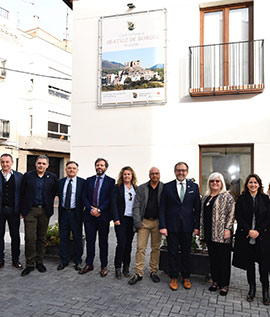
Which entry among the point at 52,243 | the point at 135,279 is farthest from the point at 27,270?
the point at 135,279

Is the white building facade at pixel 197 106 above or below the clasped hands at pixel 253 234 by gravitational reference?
above

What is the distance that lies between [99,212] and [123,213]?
41cm

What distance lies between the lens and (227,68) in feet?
27.8

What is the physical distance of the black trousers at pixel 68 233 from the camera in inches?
211

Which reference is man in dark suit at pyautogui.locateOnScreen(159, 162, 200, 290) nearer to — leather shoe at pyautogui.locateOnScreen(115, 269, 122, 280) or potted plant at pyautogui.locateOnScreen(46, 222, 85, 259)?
leather shoe at pyautogui.locateOnScreen(115, 269, 122, 280)

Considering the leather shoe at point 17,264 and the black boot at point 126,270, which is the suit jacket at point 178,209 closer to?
the black boot at point 126,270

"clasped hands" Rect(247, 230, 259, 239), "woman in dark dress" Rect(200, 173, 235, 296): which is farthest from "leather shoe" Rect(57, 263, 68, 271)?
"clasped hands" Rect(247, 230, 259, 239)

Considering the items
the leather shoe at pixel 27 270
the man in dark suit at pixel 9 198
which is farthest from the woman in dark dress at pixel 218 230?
the man in dark suit at pixel 9 198

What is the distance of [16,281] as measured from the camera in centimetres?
477

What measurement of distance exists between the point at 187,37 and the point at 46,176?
587 cm

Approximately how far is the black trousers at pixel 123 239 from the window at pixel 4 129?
19.4 meters

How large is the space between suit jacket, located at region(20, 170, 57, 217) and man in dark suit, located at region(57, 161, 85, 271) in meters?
0.15

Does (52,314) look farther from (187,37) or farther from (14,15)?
(14,15)

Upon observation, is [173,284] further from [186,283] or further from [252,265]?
[252,265]
